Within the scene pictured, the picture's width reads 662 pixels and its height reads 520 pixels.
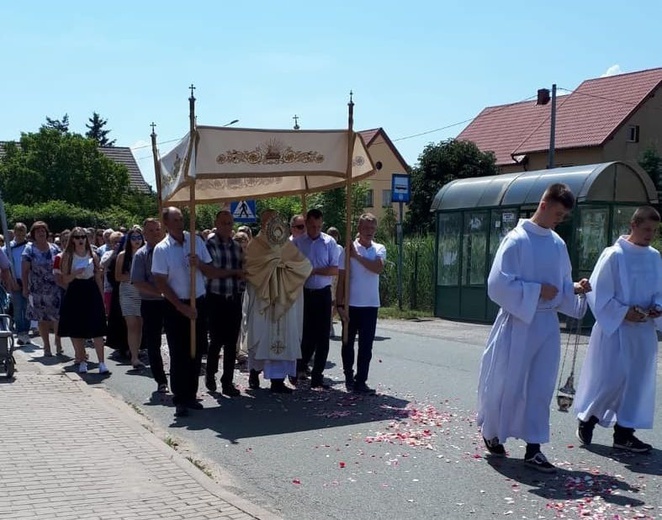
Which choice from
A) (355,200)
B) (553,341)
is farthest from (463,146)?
(553,341)

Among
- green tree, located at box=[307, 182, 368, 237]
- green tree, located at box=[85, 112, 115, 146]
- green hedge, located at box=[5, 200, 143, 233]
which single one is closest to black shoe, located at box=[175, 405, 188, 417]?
green tree, located at box=[307, 182, 368, 237]

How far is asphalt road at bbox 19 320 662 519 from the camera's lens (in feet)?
19.0

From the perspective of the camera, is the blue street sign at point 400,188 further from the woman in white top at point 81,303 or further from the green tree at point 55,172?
the green tree at point 55,172

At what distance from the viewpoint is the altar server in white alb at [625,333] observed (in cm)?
724

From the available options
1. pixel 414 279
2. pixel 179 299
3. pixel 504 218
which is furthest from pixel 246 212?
pixel 179 299

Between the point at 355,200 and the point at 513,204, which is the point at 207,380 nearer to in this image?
the point at 513,204

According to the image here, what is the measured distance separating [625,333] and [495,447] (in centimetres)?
148

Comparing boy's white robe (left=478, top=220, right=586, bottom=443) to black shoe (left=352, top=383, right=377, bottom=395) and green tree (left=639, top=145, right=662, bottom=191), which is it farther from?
green tree (left=639, top=145, right=662, bottom=191)

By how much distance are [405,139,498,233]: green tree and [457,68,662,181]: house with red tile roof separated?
25.8ft

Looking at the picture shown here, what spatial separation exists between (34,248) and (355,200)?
21.5 meters

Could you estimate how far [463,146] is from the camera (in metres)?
39.3

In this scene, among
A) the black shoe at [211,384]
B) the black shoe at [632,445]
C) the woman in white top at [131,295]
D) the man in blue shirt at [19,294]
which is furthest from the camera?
the man in blue shirt at [19,294]

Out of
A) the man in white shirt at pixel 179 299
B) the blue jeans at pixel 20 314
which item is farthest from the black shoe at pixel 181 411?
the blue jeans at pixel 20 314

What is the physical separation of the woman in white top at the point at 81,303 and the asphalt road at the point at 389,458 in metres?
0.66
